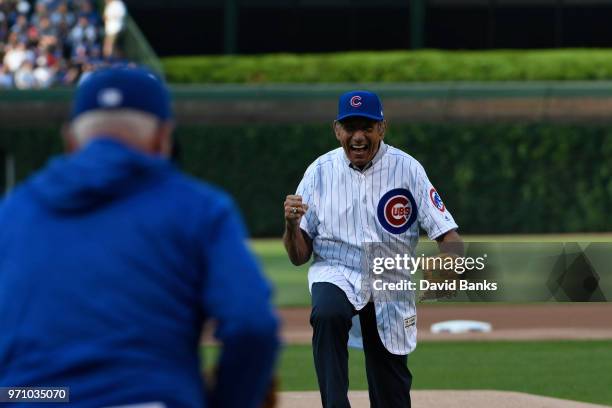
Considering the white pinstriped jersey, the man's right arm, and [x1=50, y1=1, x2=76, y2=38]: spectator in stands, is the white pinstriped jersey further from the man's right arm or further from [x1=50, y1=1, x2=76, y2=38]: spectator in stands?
[x1=50, y1=1, x2=76, y2=38]: spectator in stands

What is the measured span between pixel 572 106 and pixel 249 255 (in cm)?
2978

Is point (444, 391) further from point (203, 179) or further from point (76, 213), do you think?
point (203, 179)

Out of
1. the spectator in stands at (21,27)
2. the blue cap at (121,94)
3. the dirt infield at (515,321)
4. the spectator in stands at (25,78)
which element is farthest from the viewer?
the spectator in stands at (21,27)

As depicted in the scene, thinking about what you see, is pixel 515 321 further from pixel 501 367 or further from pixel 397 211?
A: pixel 397 211

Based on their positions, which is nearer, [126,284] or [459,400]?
[126,284]

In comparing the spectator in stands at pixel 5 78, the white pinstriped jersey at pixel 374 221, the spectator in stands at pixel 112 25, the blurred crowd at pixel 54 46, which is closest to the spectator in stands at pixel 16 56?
the blurred crowd at pixel 54 46

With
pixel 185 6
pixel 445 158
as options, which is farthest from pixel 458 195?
pixel 185 6

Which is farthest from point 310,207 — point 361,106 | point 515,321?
point 515,321

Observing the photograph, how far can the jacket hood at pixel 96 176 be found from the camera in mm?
2873

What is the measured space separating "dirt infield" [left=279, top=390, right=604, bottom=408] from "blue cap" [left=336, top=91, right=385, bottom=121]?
2456 mm

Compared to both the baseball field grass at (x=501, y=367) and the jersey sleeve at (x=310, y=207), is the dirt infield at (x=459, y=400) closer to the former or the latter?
the baseball field grass at (x=501, y=367)

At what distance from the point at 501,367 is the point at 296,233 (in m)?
5.67

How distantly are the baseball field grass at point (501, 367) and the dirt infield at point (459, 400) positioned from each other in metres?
0.62

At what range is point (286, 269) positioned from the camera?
23344 millimetres
